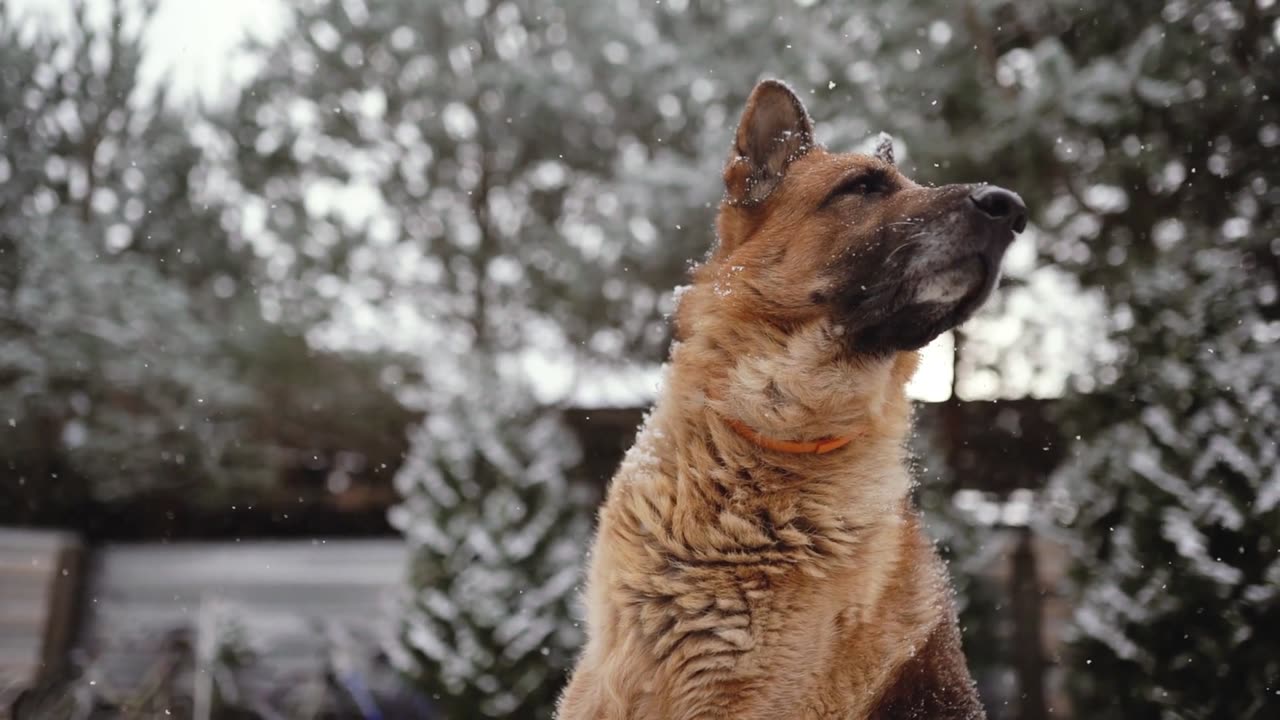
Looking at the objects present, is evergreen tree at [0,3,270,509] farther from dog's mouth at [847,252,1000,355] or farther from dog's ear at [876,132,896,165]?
dog's mouth at [847,252,1000,355]

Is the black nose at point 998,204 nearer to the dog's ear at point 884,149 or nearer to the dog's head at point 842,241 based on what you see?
the dog's head at point 842,241

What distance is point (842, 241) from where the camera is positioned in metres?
1.97

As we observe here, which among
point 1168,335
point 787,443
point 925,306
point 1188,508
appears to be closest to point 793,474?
point 787,443

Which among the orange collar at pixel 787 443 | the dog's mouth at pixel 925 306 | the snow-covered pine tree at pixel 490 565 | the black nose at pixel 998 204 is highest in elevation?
the black nose at pixel 998 204

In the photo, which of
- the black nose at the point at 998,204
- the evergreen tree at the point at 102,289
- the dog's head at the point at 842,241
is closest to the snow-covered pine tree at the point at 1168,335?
the dog's head at the point at 842,241

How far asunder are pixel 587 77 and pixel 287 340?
3.60 metres

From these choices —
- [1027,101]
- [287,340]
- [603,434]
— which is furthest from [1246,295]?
[287,340]

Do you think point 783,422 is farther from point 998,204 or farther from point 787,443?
point 998,204

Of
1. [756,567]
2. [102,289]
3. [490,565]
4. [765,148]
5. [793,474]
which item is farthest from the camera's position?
[102,289]

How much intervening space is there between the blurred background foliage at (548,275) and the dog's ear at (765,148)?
2.56 m

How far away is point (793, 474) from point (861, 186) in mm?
724

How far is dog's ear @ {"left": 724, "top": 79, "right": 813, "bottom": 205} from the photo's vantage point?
6.81ft

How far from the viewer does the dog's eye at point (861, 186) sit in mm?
2041

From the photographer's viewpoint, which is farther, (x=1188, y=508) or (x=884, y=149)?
(x=1188, y=508)
